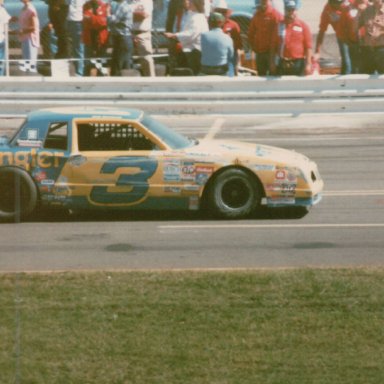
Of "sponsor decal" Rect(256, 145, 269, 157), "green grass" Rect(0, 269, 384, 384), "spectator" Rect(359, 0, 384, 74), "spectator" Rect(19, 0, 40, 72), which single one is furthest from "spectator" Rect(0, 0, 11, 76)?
"green grass" Rect(0, 269, 384, 384)

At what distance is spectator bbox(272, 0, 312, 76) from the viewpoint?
67.5ft

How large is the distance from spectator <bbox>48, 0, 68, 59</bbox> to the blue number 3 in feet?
28.7

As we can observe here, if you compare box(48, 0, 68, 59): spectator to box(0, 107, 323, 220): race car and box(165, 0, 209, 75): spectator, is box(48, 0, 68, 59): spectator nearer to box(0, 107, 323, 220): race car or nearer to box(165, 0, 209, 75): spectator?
box(165, 0, 209, 75): spectator

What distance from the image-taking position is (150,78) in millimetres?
21391

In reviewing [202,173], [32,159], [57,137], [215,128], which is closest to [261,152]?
[202,173]

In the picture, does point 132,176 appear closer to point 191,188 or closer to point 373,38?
point 191,188

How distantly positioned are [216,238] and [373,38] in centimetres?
910

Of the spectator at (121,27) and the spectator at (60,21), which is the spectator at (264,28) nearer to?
the spectator at (121,27)

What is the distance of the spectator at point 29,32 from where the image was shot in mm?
21969

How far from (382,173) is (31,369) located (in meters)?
9.45

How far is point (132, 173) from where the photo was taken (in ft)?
45.4

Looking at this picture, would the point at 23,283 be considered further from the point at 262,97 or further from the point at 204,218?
the point at 262,97

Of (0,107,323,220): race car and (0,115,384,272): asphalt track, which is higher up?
(0,107,323,220): race car

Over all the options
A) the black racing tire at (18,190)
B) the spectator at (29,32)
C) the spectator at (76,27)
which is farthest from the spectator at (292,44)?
the black racing tire at (18,190)
